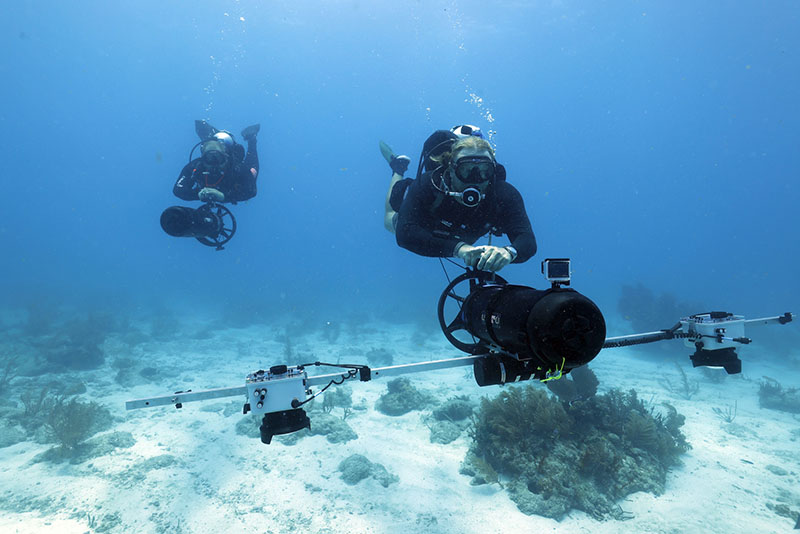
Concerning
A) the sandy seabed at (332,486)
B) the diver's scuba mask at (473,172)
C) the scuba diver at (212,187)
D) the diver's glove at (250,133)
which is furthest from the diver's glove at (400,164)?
the sandy seabed at (332,486)

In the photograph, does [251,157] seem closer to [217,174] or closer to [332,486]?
[217,174]

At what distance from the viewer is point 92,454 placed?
272 inches

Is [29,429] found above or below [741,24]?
below

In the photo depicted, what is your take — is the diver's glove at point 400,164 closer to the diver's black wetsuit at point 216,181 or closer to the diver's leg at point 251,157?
the diver's black wetsuit at point 216,181

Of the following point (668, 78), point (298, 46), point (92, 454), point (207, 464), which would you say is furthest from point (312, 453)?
point (668, 78)

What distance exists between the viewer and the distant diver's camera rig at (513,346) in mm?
1592

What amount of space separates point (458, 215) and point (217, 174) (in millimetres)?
6053

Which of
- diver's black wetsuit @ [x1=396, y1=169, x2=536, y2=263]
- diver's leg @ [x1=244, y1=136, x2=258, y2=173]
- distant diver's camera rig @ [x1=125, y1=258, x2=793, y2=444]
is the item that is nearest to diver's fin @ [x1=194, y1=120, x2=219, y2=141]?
diver's leg @ [x1=244, y1=136, x2=258, y2=173]

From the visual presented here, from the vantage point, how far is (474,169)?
3580 millimetres

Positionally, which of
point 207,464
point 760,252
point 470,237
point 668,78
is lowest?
point 207,464

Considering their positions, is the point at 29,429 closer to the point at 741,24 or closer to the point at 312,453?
the point at 312,453

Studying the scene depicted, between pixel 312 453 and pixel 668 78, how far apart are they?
84.9 meters

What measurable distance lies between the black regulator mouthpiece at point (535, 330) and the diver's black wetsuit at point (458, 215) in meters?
1.56

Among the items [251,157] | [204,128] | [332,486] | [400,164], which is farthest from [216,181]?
[332,486]
